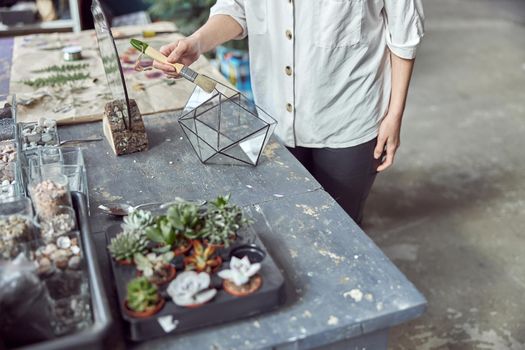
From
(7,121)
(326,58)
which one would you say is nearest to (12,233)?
(7,121)

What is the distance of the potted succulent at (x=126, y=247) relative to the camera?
86 cm

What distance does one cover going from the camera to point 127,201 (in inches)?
44.7

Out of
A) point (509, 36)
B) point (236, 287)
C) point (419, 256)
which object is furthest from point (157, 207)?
point (509, 36)

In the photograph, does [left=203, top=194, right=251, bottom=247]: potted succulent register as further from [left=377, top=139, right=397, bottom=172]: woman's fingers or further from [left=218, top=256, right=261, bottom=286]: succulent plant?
[left=377, top=139, right=397, bottom=172]: woman's fingers

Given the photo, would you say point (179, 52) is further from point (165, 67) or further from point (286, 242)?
point (286, 242)

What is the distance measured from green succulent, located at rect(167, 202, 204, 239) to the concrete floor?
113 cm

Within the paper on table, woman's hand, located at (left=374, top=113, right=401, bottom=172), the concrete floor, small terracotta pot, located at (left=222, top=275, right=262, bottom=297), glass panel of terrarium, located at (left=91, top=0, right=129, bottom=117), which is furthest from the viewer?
the concrete floor

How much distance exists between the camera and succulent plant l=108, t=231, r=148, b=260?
86cm

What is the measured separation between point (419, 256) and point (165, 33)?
1269mm

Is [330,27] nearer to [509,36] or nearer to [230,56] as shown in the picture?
[230,56]

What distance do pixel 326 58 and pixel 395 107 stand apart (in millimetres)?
205

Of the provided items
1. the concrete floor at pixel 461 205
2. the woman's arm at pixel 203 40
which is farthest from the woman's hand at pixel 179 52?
the concrete floor at pixel 461 205

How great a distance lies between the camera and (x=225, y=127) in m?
1.37

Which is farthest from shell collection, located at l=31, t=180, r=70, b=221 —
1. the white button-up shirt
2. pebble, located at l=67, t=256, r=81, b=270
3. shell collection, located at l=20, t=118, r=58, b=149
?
the white button-up shirt
